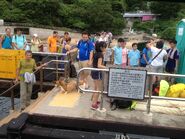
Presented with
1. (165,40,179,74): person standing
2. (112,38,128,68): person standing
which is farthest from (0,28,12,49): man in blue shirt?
(165,40,179,74): person standing

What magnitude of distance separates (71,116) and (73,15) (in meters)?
46.1

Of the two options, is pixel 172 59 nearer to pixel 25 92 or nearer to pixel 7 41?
pixel 25 92

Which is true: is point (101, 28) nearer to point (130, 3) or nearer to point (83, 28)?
point (83, 28)

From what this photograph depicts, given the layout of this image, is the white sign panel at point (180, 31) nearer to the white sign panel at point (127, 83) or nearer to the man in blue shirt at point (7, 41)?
the white sign panel at point (127, 83)

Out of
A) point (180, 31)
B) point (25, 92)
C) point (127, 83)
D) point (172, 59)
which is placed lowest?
point (25, 92)

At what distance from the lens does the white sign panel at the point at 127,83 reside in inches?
346

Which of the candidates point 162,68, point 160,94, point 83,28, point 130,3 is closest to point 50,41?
point 162,68

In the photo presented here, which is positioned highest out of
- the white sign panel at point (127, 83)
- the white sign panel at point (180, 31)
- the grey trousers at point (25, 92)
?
the white sign panel at point (180, 31)

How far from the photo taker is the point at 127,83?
8.88 metres

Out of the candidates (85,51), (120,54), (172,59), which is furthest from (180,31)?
(85,51)

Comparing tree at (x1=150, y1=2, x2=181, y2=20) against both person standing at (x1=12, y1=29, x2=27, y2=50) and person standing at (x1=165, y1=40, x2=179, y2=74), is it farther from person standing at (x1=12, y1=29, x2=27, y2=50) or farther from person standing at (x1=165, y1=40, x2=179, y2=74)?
person standing at (x1=165, y1=40, x2=179, y2=74)

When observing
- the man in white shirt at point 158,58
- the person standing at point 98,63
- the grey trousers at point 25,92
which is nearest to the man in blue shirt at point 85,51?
the person standing at point 98,63

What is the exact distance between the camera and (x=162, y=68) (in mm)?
11445

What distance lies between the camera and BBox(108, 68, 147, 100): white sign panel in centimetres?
880
